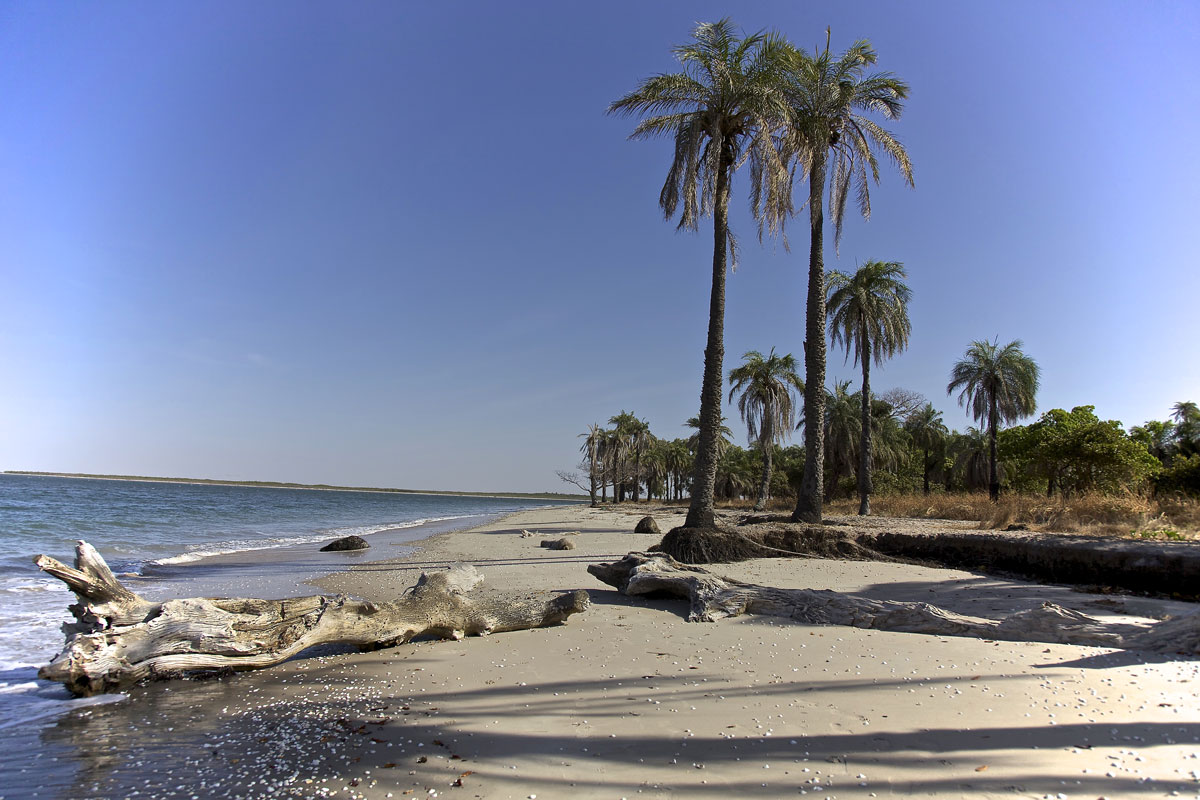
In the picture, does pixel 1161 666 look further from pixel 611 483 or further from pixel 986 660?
pixel 611 483

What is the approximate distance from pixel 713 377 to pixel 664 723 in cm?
1121

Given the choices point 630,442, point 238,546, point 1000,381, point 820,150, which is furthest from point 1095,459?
point 630,442

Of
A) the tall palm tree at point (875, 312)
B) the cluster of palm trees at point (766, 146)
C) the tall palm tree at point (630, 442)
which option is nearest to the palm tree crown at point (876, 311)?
the tall palm tree at point (875, 312)

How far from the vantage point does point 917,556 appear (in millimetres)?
12836

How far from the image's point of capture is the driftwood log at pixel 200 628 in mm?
4918

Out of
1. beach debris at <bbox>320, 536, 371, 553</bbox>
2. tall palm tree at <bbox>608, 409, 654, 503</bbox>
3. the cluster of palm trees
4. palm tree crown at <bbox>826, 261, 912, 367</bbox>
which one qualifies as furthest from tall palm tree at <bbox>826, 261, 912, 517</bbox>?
tall palm tree at <bbox>608, 409, 654, 503</bbox>

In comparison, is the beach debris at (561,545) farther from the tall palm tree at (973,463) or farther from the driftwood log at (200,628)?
the tall palm tree at (973,463)

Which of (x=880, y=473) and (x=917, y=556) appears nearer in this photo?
(x=917, y=556)

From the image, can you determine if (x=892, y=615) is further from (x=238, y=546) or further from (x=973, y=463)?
(x=973, y=463)

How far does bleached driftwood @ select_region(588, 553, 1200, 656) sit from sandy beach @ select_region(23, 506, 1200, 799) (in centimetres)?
34

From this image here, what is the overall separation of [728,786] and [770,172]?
1408 centimetres

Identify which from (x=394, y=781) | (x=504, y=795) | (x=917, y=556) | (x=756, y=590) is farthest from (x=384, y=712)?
(x=917, y=556)

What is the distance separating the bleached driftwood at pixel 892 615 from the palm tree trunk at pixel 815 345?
9295mm

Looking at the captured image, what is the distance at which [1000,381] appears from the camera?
3219 centimetres
